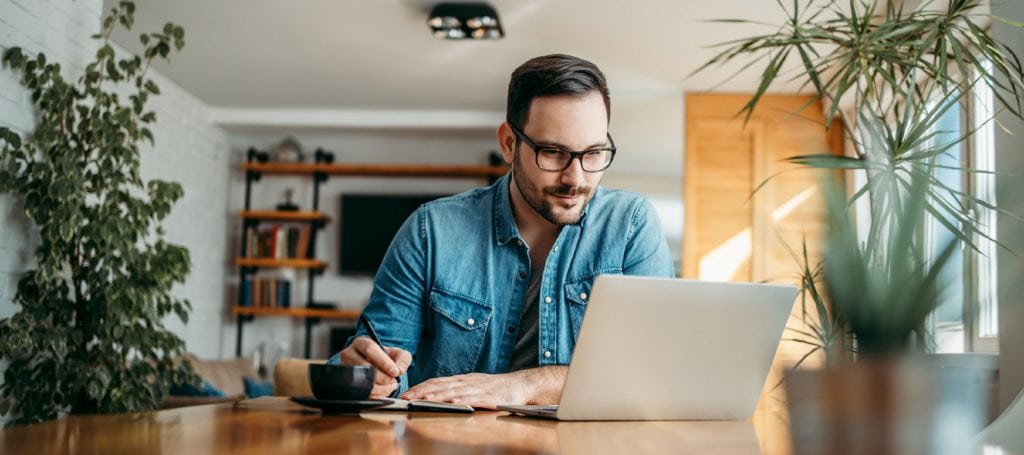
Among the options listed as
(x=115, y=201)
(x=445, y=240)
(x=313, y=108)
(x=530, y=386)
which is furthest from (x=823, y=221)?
(x=313, y=108)

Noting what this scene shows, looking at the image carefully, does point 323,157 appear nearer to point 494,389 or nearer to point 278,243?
point 278,243

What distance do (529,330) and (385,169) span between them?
5871mm

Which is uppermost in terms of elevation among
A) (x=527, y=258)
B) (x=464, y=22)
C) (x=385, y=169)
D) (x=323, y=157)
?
(x=464, y=22)

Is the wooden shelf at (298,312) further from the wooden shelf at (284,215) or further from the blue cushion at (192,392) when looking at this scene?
the blue cushion at (192,392)

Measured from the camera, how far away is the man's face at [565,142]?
5.64 feet

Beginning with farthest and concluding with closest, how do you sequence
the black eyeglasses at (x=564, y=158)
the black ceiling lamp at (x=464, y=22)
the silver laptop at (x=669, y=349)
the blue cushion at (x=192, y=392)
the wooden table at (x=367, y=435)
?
the black ceiling lamp at (x=464, y=22)
the blue cushion at (x=192, y=392)
the black eyeglasses at (x=564, y=158)
the silver laptop at (x=669, y=349)
the wooden table at (x=367, y=435)

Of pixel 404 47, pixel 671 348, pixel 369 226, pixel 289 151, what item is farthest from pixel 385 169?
pixel 671 348

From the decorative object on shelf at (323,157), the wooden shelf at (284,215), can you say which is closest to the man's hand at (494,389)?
the wooden shelf at (284,215)

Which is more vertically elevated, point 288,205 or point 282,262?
point 288,205

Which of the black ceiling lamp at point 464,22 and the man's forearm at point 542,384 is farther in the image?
the black ceiling lamp at point 464,22

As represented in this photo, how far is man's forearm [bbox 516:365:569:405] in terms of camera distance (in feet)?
4.87

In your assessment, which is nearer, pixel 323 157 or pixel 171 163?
pixel 171 163

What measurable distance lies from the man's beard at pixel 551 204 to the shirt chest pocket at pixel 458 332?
21 centimetres

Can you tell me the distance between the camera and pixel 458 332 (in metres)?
1.73
